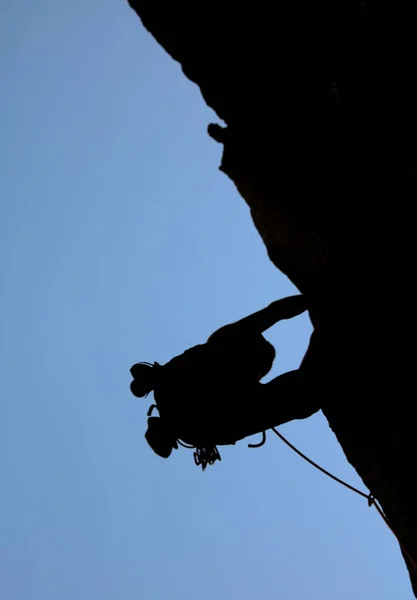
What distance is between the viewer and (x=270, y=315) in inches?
214

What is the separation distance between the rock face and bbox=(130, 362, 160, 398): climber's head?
1.76 m

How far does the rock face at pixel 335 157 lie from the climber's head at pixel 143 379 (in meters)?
1.76

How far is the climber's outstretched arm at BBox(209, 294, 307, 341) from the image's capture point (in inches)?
213

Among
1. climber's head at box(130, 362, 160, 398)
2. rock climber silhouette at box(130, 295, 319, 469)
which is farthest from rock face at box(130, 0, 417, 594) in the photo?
climber's head at box(130, 362, 160, 398)

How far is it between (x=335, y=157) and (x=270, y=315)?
1696 millimetres

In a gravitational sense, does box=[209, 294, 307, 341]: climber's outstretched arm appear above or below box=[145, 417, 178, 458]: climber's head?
above

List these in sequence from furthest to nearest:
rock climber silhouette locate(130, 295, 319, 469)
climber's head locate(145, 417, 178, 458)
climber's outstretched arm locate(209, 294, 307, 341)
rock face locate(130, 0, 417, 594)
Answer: climber's head locate(145, 417, 178, 458) < rock climber silhouette locate(130, 295, 319, 469) < climber's outstretched arm locate(209, 294, 307, 341) < rock face locate(130, 0, 417, 594)

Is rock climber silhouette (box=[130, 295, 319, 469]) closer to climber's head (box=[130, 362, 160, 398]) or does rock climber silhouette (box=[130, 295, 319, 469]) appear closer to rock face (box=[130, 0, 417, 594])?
climber's head (box=[130, 362, 160, 398])

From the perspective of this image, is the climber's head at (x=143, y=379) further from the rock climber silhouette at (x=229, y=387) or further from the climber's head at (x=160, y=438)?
the climber's head at (x=160, y=438)

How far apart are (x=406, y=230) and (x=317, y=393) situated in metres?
2.07

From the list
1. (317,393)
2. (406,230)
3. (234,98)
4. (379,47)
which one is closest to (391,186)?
(406,230)

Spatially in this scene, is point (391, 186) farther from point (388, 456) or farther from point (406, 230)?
point (388, 456)

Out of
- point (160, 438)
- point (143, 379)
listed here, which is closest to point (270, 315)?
point (143, 379)

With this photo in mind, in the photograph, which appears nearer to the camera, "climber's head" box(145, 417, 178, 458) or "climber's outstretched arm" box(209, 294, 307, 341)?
"climber's outstretched arm" box(209, 294, 307, 341)
